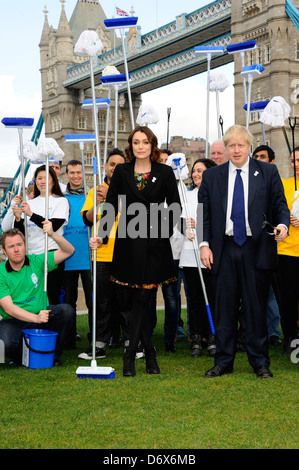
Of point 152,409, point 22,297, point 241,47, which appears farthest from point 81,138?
point 152,409

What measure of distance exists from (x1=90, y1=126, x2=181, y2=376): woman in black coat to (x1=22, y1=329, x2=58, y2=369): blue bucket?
28.5 inches

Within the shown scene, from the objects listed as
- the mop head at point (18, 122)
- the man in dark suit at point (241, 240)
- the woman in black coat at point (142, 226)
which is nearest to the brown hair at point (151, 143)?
the woman in black coat at point (142, 226)

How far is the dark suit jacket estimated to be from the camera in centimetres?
462

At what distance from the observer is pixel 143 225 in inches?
185

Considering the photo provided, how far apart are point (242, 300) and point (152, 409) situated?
1.23m

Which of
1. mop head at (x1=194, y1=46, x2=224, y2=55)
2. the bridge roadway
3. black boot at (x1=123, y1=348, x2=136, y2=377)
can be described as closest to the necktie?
black boot at (x1=123, y1=348, x2=136, y2=377)

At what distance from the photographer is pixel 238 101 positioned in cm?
3122

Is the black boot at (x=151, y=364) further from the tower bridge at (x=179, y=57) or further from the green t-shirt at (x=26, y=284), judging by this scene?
the tower bridge at (x=179, y=57)

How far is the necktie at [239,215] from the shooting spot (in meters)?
4.62

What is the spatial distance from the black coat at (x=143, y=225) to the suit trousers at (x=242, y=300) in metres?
0.41

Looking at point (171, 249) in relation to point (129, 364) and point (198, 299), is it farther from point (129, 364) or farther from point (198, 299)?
point (198, 299)

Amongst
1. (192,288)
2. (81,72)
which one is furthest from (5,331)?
(81,72)
